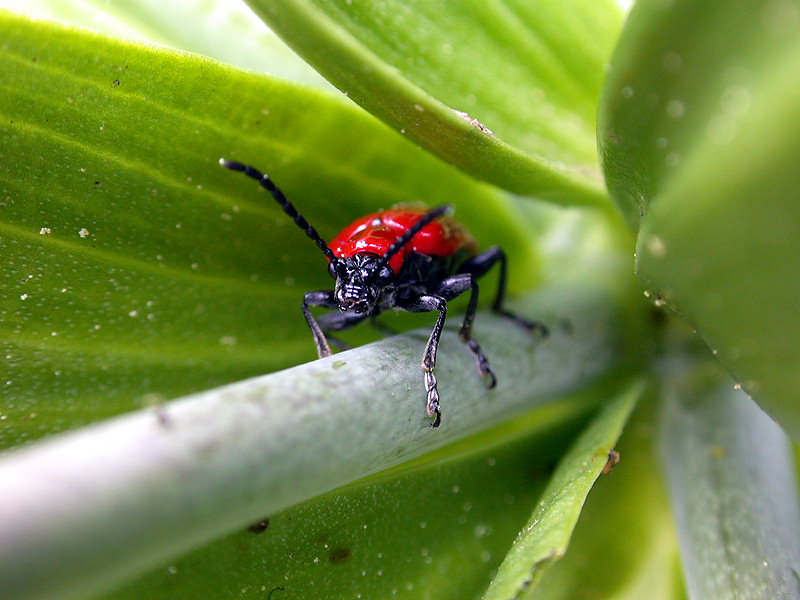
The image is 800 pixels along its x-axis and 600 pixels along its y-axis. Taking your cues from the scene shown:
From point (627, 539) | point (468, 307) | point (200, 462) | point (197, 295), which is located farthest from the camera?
point (468, 307)

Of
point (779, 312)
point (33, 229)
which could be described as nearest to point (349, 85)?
point (33, 229)

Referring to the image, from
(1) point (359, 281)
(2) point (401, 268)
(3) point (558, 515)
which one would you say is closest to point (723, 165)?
(3) point (558, 515)

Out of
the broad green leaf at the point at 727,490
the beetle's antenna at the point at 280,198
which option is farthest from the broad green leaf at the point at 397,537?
the beetle's antenna at the point at 280,198

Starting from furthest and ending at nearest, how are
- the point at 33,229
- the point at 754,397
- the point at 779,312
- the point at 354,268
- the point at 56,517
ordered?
the point at 354,268
the point at 33,229
the point at 754,397
the point at 779,312
the point at 56,517

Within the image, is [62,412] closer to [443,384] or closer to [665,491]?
[443,384]

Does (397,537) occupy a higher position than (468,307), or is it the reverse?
(468,307)

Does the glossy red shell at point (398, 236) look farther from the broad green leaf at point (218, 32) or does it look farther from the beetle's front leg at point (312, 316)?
the broad green leaf at point (218, 32)

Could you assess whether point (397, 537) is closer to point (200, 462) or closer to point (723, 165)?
point (200, 462)
